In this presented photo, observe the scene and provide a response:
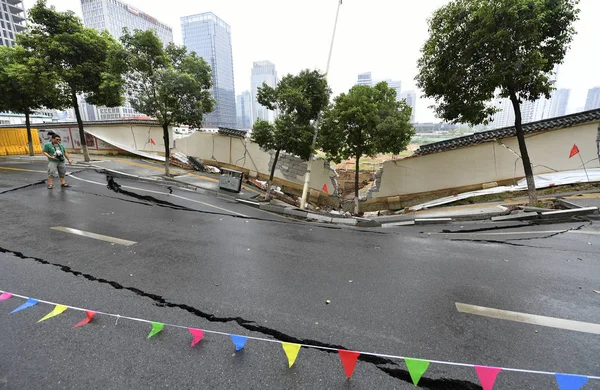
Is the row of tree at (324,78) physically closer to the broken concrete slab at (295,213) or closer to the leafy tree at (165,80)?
the leafy tree at (165,80)

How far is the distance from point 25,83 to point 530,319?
22026 mm

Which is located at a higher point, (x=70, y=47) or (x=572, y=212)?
(x=70, y=47)

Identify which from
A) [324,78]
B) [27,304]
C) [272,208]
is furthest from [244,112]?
[27,304]

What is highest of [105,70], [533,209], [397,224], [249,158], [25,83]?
[105,70]

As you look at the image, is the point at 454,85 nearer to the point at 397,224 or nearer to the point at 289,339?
the point at 397,224

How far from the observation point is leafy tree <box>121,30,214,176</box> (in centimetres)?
1084

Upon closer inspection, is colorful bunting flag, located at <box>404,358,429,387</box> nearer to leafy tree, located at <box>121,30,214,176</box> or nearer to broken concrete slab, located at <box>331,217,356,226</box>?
broken concrete slab, located at <box>331,217,356,226</box>

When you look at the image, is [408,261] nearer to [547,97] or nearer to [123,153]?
[547,97]

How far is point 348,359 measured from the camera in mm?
2168

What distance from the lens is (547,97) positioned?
8156mm

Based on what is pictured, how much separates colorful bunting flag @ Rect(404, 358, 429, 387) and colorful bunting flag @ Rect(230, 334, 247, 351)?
4.86 ft

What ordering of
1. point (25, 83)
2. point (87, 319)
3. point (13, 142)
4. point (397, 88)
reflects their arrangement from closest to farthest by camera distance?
point (87, 319) < point (25, 83) < point (397, 88) < point (13, 142)

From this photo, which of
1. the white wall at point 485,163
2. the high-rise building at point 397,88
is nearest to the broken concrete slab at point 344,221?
the white wall at point 485,163

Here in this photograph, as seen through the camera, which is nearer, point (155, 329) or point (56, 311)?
point (155, 329)
